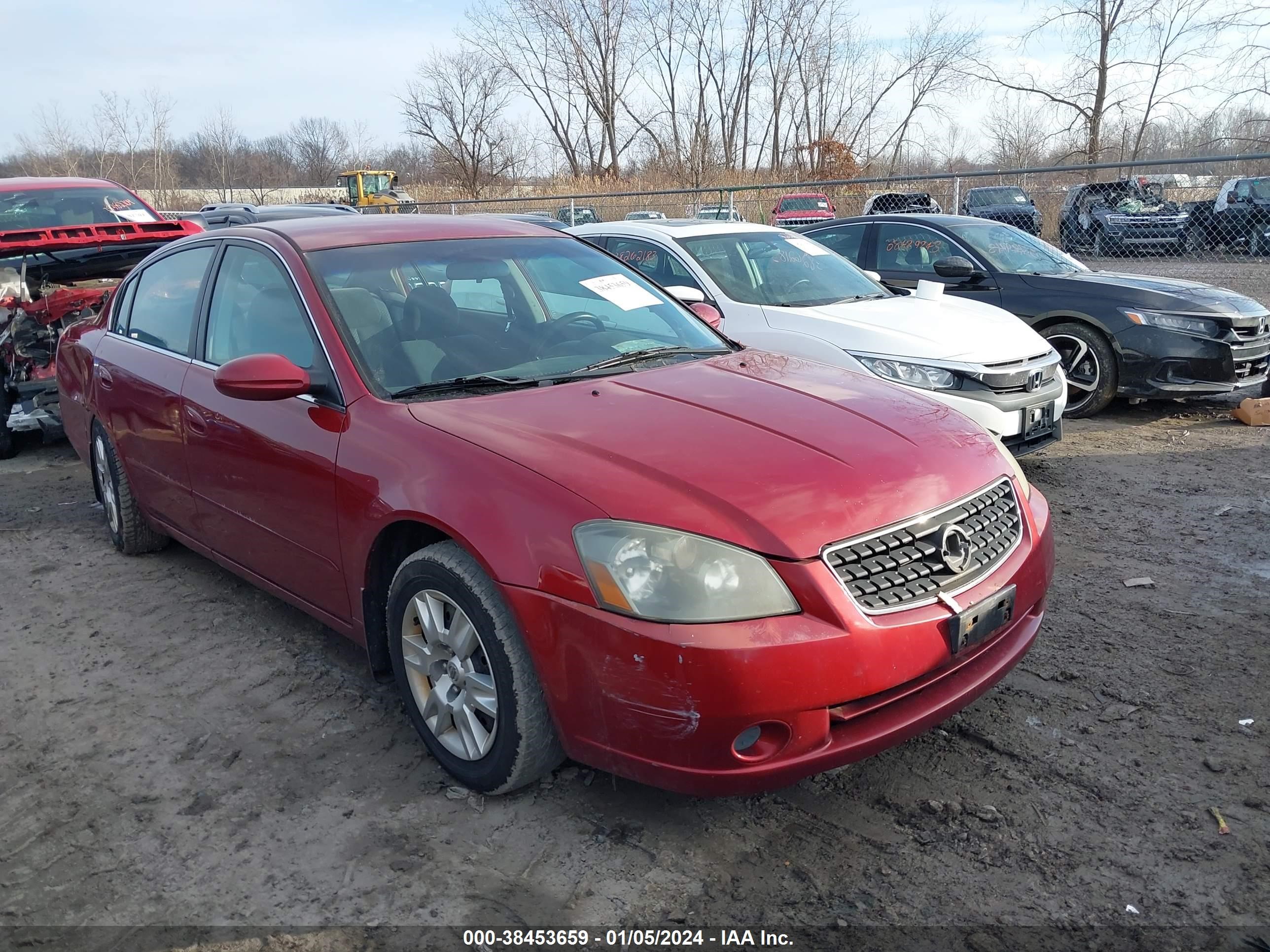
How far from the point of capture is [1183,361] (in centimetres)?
724

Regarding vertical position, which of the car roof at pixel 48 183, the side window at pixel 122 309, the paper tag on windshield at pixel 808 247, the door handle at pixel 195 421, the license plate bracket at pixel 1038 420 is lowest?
the license plate bracket at pixel 1038 420

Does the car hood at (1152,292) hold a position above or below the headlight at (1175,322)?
above

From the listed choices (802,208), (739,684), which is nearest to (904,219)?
(739,684)

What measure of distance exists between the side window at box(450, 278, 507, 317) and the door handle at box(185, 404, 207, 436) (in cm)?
116

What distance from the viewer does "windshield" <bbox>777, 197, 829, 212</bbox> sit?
22.6 metres

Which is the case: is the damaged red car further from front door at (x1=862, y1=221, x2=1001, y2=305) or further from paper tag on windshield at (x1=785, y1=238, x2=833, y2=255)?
front door at (x1=862, y1=221, x2=1001, y2=305)

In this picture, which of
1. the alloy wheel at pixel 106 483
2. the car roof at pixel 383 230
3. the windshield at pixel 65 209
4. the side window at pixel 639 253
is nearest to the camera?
the car roof at pixel 383 230

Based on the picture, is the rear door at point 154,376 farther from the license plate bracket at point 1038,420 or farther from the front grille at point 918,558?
the license plate bracket at point 1038,420

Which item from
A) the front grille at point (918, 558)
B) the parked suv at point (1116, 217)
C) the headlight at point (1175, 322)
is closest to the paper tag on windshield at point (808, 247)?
the headlight at point (1175, 322)

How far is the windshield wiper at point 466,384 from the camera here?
3145 millimetres

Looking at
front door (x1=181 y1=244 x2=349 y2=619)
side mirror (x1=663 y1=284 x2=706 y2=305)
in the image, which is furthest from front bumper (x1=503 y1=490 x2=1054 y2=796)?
side mirror (x1=663 y1=284 x2=706 y2=305)

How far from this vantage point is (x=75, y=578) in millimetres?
4828

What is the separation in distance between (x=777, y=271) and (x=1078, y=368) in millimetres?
2796

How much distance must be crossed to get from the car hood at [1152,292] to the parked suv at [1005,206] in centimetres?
676
